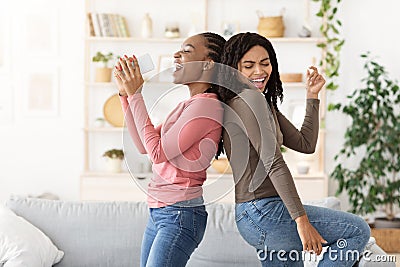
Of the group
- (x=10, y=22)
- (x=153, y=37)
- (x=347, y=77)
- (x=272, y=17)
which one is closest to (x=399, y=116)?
(x=347, y=77)

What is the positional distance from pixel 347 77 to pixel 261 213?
3.97 meters

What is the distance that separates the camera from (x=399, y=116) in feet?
18.1

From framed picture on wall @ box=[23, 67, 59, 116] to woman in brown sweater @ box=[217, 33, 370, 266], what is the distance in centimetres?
407

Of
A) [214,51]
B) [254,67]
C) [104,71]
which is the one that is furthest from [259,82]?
[104,71]

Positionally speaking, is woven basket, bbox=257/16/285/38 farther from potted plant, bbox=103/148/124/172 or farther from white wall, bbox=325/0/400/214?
potted plant, bbox=103/148/124/172

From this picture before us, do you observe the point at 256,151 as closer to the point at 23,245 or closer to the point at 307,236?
the point at 307,236

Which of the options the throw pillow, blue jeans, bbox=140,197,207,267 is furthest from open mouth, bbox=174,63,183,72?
the throw pillow

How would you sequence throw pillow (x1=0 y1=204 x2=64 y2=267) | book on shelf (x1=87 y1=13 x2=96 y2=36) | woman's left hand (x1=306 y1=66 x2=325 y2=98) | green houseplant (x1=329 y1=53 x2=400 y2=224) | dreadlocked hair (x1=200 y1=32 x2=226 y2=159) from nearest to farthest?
dreadlocked hair (x1=200 y1=32 x2=226 y2=159) < woman's left hand (x1=306 y1=66 x2=325 y2=98) < throw pillow (x1=0 y1=204 x2=64 y2=267) < green houseplant (x1=329 y1=53 x2=400 y2=224) < book on shelf (x1=87 y1=13 x2=96 y2=36)

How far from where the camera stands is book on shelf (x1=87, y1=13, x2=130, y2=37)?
5797mm

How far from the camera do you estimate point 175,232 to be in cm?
213

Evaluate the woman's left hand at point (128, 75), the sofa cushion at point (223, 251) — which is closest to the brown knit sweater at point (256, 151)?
the woman's left hand at point (128, 75)

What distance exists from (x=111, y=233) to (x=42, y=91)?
2839 millimetres

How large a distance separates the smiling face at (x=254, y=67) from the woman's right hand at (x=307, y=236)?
0.41 metres

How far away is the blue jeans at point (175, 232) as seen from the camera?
2.11 metres
